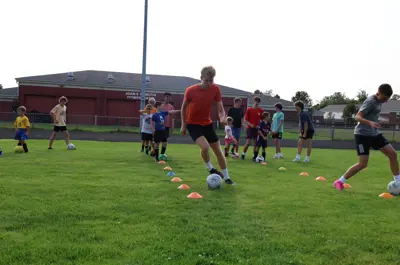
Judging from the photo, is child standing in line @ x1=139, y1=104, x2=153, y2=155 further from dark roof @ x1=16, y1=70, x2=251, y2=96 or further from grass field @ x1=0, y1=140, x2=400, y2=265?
dark roof @ x1=16, y1=70, x2=251, y2=96

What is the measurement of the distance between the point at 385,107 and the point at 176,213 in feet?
298

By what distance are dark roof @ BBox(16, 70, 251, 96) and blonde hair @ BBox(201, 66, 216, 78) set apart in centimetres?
3793

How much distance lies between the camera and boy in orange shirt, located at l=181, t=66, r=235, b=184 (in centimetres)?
682

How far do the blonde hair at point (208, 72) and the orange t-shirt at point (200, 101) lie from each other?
268 millimetres

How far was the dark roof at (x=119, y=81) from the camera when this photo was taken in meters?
42.0

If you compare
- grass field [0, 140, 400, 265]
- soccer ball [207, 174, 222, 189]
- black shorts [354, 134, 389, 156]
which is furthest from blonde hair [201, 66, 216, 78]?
black shorts [354, 134, 389, 156]

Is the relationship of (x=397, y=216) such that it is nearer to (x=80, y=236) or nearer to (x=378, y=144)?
(x=378, y=144)

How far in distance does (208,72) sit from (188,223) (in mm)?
3197

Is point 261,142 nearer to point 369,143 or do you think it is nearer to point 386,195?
point 369,143

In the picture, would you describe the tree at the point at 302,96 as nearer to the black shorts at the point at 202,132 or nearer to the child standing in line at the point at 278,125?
the child standing in line at the point at 278,125

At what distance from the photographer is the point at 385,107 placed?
3329 inches

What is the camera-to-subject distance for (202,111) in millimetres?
6898

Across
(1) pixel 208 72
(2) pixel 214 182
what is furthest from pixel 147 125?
(2) pixel 214 182

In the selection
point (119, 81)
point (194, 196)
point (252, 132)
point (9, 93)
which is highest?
point (119, 81)
